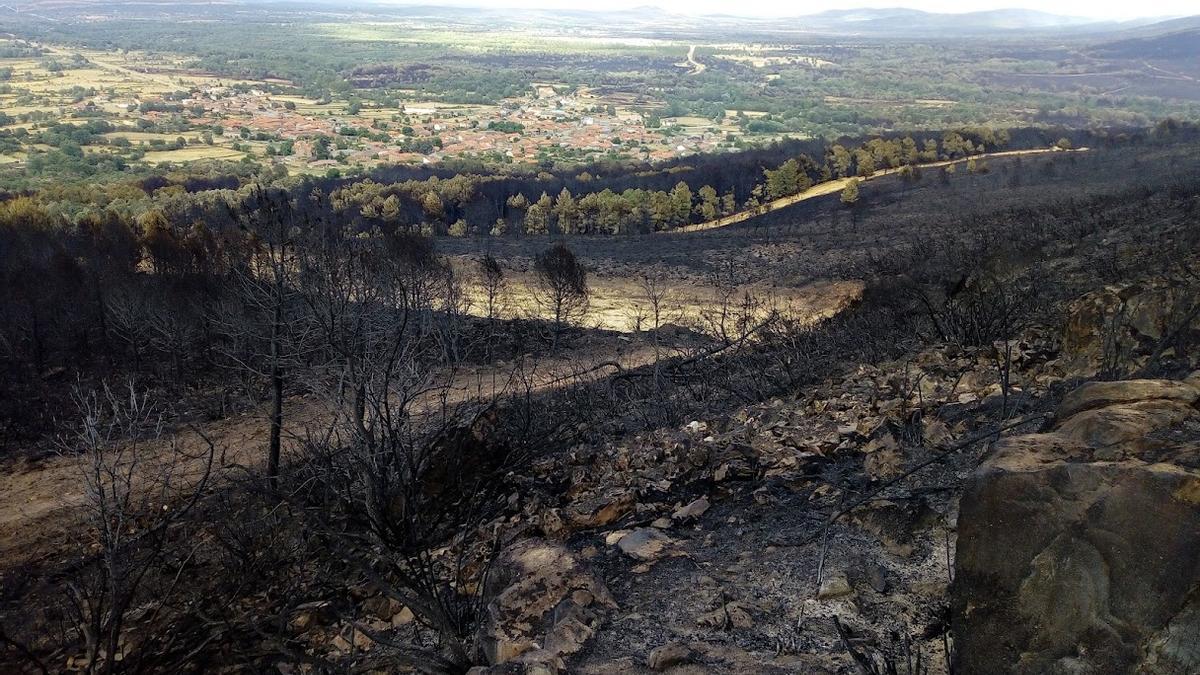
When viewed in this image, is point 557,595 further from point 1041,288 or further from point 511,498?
point 1041,288

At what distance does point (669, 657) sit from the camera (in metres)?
2.76

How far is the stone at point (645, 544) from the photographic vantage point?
12.4 feet

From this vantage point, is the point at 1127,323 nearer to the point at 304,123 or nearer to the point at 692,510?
the point at 692,510

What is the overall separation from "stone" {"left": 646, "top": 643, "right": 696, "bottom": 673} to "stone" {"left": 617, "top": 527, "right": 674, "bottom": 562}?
2.95 ft

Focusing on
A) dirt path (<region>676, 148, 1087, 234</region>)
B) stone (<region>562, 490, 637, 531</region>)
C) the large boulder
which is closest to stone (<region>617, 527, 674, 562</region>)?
stone (<region>562, 490, 637, 531</region>)

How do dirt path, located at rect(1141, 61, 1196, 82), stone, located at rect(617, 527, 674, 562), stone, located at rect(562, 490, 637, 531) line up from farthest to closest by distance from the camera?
1. dirt path, located at rect(1141, 61, 1196, 82)
2. stone, located at rect(562, 490, 637, 531)
3. stone, located at rect(617, 527, 674, 562)

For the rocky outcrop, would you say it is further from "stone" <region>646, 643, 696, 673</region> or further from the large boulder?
"stone" <region>646, 643, 696, 673</region>

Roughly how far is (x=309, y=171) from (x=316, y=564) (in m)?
58.1

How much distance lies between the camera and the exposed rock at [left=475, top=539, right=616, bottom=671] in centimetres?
303

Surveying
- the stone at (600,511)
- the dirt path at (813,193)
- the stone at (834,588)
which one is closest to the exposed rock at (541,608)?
the stone at (600,511)

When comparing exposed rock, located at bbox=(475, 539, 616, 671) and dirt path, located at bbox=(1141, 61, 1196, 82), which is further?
dirt path, located at bbox=(1141, 61, 1196, 82)

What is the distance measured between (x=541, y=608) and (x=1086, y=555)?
A: 2182 mm

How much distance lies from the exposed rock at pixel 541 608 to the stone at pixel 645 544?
324 mm

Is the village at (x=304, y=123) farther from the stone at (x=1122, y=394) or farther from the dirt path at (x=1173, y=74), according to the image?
the dirt path at (x=1173, y=74)
